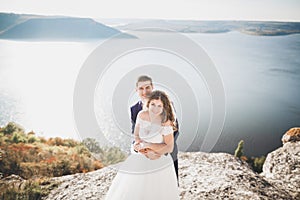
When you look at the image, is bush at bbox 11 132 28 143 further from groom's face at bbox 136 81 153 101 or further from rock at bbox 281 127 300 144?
rock at bbox 281 127 300 144

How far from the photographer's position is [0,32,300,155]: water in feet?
15.2

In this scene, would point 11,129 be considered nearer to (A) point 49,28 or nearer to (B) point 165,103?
(A) point 49,28

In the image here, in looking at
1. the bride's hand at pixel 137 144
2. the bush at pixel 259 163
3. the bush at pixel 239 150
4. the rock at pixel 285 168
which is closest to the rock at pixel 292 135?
the rock at pixel 285 168

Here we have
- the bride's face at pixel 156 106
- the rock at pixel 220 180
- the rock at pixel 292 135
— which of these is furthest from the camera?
the rock at pixel 292 135

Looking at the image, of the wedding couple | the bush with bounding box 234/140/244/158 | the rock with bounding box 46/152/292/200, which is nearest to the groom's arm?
the wedding couple

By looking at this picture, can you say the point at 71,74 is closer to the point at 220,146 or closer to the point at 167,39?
the point at 167,39

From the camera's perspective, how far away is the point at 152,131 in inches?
96.6

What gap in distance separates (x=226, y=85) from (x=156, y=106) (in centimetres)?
252

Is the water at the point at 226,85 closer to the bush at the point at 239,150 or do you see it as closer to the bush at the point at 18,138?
the bush at the point at 239,150

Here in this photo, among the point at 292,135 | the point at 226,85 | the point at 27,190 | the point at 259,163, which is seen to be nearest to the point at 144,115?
the point at 27,190

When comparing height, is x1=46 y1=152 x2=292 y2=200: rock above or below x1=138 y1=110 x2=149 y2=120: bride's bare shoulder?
below

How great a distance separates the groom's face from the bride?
17 centimetres

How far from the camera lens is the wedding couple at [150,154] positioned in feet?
7.95

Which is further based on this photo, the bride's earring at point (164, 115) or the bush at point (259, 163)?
the bush at point (259, 163)
